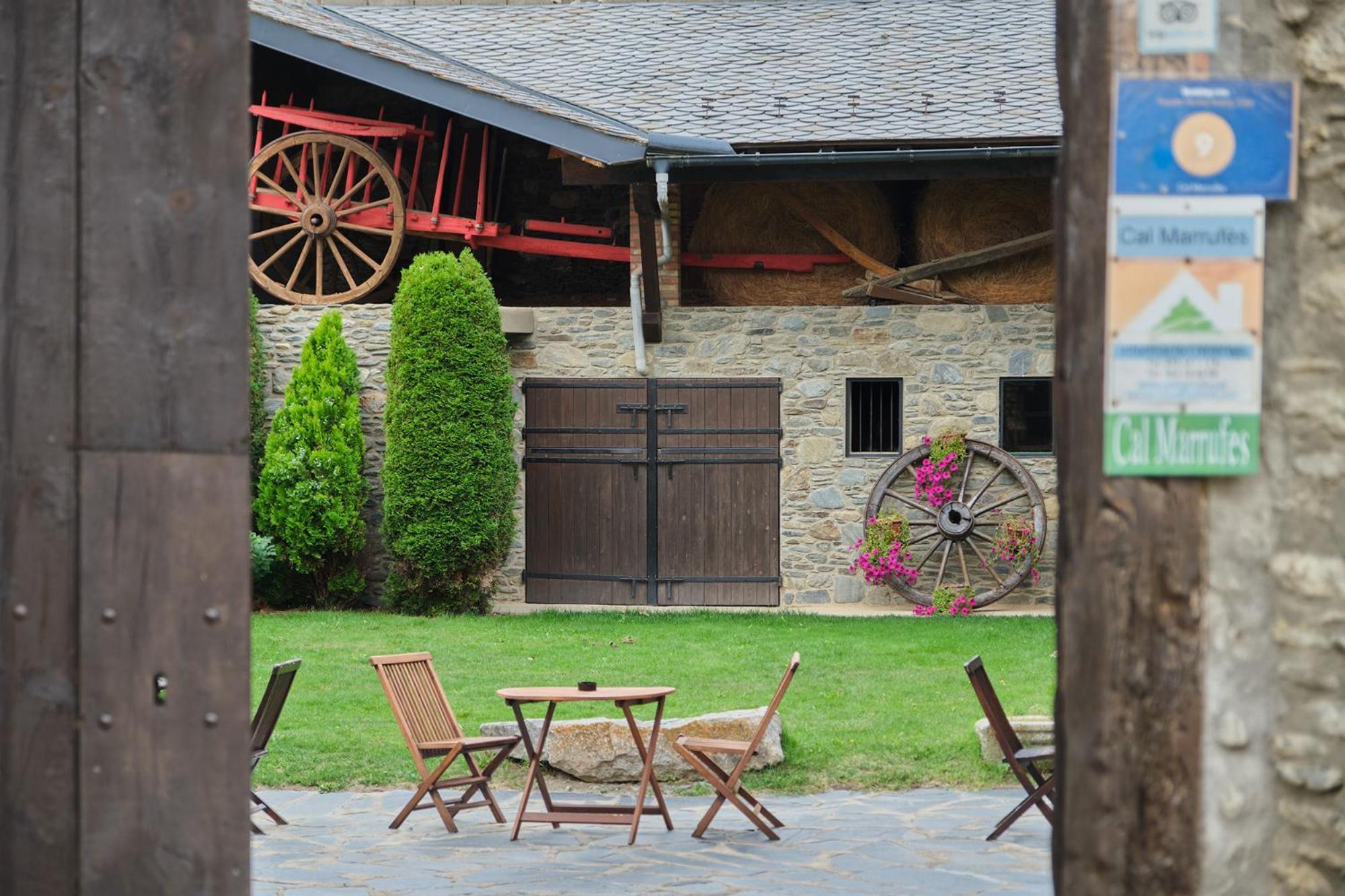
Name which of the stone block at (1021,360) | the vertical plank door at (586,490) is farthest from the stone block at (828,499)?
the stone block at (1021,360)

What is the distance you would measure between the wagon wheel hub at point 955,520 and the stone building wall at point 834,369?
24.8 inches

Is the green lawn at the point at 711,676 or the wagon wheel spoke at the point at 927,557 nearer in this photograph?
the green lawn at the point at 711,676

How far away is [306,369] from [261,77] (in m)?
3.51

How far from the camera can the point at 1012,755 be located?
250 inches

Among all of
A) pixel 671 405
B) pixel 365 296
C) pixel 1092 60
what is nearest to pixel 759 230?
pixel 671 405

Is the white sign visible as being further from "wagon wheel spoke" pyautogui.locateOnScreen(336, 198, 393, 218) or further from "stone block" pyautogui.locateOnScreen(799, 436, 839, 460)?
"wagon wheel spoke" pyautogui.locateOnScreen(336, 198, 393, 218)

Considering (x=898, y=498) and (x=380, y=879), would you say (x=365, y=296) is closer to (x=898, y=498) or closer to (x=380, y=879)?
(x=898, y=498)

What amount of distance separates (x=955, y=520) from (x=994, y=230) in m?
2.57

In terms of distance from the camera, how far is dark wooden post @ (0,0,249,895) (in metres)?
3.00

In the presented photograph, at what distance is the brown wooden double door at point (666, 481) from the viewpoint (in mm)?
13633

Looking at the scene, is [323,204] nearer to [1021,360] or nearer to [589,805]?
[1021,360]

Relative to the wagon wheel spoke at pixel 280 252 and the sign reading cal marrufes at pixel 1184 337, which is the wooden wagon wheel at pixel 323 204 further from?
the sign reading cal marrufes at pixel 1184 337

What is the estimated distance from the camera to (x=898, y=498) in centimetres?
1352

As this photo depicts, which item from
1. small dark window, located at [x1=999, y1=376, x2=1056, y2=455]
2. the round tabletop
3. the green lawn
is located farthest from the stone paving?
small dark window, located at [x1=999, y1=376, x2=1056, y2=455]
